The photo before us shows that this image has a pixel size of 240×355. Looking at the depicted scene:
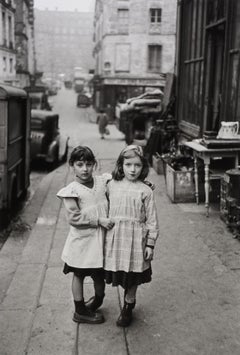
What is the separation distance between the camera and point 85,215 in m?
3.80

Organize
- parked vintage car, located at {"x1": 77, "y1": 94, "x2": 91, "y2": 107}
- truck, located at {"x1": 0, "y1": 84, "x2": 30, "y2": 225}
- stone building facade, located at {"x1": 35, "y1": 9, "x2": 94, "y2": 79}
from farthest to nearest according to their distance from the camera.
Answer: stone building facade, located at {"x1": 35, "y1": 9, "x2": 94, "y2": 79} → parked vintage car, located at {"x1": 77, "y1": 94, "x2": 91, "y2": 107} → truck, located at {"x1": 0, "y1": 84, "x2": 30, "y2": 225}

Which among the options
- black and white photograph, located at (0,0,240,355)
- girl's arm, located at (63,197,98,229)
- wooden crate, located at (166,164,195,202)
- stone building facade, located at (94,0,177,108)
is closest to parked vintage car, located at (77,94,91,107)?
stone building facade, located at (94,0,177,108)

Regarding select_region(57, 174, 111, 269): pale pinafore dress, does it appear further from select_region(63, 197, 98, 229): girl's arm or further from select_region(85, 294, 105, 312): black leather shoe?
select_region(85, 294, 105, 312): black leather shoe

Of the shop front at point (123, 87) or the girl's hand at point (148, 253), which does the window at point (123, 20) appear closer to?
the shop front at point (123, 87)

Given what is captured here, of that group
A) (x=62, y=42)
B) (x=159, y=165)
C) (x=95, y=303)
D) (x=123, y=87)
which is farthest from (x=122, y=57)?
(x=62, y=42)

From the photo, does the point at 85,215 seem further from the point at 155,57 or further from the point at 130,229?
A: the point at 155,57

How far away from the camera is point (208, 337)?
3.83 metres

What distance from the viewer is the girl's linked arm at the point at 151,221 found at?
382 centimetres

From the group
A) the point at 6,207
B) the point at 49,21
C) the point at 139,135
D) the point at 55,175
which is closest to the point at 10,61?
the point at 139,135

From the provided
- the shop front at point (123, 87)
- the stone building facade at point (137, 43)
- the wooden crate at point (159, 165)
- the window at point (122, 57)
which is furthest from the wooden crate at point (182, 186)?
the window at point (122, 57)

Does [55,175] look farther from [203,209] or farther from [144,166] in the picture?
[144,166]

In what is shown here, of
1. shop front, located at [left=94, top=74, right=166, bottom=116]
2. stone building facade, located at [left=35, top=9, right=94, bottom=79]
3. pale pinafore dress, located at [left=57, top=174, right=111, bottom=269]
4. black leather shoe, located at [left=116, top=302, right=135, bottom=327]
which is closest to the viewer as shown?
pale pinafore dress, located at [left=57, top=174, right=111, bottom=269]

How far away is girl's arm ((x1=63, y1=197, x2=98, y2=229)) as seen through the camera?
3.78 meters

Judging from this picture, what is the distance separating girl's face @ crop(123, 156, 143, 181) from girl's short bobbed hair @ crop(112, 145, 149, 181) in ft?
0.09
